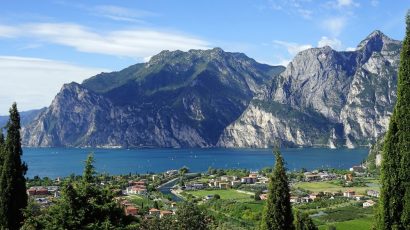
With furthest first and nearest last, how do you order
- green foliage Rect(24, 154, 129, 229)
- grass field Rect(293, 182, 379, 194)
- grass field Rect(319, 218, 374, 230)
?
grass field Rect(293, 182, 379, 194) → grass field Rect(319, 218, 374, 230) → green foliage Rect(24, 154, 129, 229)

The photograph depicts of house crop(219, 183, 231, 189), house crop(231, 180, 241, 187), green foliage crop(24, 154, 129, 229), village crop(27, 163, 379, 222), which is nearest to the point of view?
green foliage crop(24, 154, 129, 229)

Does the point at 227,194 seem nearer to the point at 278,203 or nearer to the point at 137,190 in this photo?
the point at 137,190

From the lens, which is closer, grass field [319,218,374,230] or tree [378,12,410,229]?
tree [378,12,410,229]

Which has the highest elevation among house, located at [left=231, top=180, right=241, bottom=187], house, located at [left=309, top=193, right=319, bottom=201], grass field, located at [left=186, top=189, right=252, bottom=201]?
house, located at [left=231, top=180, right=241, bottom=187]

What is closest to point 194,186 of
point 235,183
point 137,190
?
point 235,183

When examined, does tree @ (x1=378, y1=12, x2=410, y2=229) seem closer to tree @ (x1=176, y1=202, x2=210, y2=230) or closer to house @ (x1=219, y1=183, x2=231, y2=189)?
tree @ (x1=176, y1=202, x2=210, y2=230)

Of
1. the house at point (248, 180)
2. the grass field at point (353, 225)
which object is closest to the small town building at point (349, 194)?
the grass field at point (353, 225)

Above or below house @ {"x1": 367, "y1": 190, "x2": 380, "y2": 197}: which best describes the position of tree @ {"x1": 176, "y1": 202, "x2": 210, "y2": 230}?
above

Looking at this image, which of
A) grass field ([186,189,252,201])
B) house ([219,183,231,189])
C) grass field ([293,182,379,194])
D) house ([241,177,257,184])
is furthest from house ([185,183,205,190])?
grass field ([293,182,379,194])

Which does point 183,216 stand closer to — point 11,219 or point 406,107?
point 11,219
